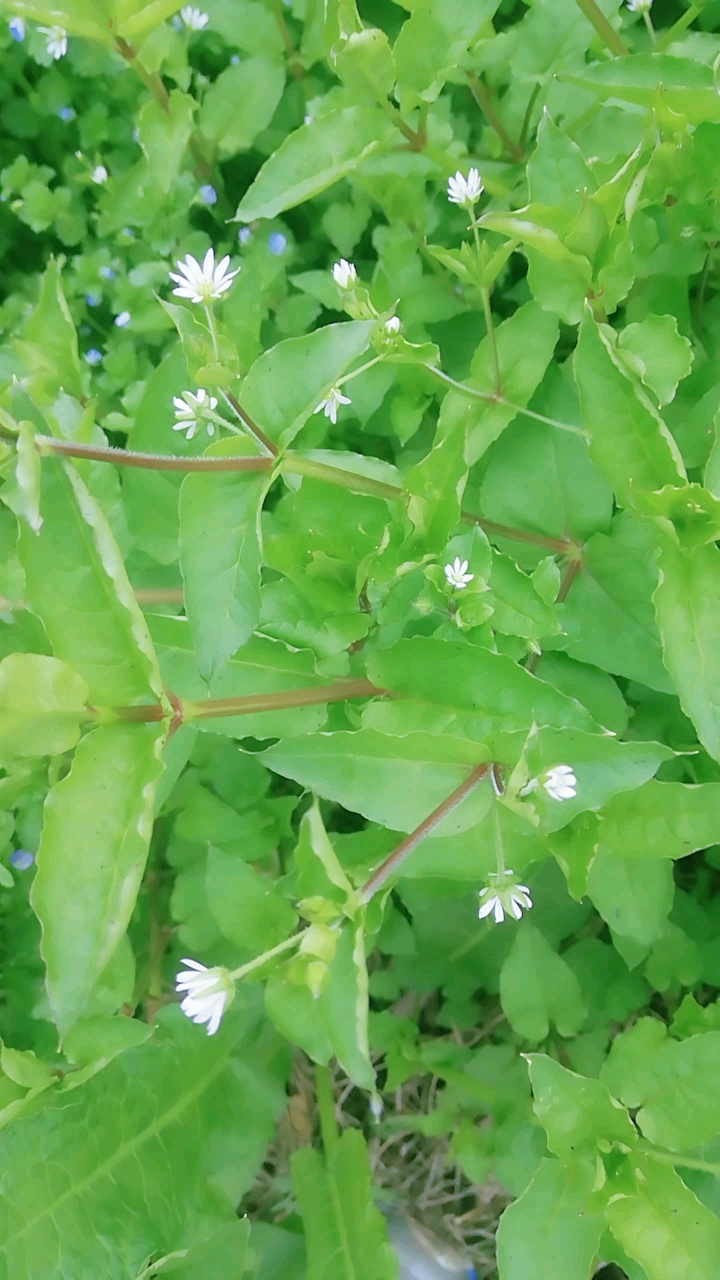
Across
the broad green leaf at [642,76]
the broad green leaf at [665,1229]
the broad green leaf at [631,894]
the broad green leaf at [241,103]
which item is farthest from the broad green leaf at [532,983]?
the broad green leaf at [241,103]

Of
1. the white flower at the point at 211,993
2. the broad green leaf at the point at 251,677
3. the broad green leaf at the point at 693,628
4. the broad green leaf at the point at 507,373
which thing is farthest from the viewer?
the broad green leaf at the point at 507,373

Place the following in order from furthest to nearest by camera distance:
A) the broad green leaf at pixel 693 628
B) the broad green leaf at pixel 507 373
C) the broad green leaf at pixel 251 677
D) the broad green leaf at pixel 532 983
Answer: the broad green leaf at pixel 532 983 → the broad green leaf at pixel 507 373 → the broad green leaf at pixel 251 677 → the broad green leaf at pixel 693 628

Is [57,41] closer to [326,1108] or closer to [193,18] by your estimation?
[193,18]

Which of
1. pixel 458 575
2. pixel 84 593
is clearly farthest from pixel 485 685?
pixel 84 593

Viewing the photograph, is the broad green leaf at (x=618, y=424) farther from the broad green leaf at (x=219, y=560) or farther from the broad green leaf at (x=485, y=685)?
the broad green leaf at (x=219, y=560)

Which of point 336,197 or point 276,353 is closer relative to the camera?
point 276,353

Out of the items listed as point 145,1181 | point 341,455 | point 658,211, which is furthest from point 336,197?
point 145,1181

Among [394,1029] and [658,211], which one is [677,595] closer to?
[658,211]
